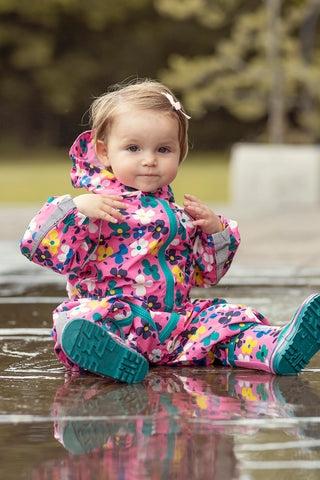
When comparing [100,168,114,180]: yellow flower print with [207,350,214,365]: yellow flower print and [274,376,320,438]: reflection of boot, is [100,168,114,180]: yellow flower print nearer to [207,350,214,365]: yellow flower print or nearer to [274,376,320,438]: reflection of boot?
[207,350,214,365]: yellow flower print

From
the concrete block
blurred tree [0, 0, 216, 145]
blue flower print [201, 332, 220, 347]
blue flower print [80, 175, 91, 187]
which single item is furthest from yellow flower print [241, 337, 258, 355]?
blurred tree [0, 0, 216, 145]

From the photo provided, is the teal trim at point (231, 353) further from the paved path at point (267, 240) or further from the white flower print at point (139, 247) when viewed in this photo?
the paved path at point (267, 240)

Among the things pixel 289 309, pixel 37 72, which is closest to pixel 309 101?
pixel 37 72

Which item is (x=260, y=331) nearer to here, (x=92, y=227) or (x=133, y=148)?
(x=92, y=227)

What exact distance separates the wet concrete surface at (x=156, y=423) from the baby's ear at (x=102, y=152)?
0.76 meters

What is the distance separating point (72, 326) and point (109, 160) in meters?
0.98

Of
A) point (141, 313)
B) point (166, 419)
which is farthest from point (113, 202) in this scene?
point (166, 419)

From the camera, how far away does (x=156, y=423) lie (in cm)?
367

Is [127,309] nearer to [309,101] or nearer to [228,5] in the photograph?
[228,5]

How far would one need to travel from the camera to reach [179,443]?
134 inches

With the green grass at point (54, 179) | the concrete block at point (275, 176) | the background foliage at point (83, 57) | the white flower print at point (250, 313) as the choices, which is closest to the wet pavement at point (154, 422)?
the white flower print at point (250, 313)

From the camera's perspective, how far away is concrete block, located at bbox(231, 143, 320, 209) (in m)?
15.7

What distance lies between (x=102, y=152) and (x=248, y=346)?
99 centimetres

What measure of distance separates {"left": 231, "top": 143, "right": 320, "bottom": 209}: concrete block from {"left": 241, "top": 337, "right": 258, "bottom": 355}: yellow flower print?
1080 centimetres
